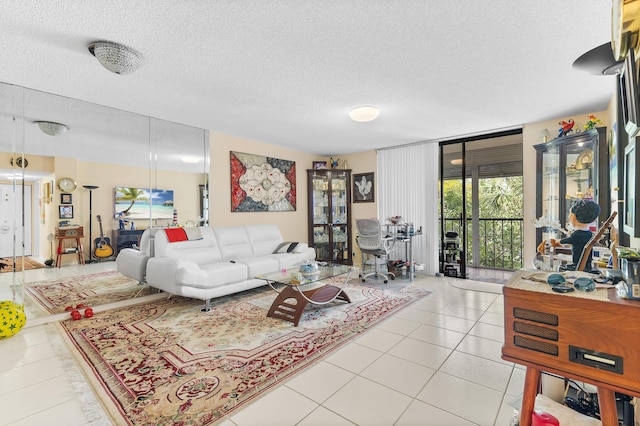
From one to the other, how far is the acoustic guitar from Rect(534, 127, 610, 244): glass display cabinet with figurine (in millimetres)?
4949

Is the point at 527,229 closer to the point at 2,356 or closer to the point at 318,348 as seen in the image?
the point at 318,348

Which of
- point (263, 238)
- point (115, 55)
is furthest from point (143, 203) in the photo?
point (115, 55)

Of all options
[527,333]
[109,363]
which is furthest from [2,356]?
[527,333]

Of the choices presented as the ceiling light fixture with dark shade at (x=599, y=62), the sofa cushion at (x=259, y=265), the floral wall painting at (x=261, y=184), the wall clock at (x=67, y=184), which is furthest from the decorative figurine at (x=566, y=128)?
the wall clock at (x=67, y=184)

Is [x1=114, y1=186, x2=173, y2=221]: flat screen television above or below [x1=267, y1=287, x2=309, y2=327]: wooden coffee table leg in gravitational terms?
above

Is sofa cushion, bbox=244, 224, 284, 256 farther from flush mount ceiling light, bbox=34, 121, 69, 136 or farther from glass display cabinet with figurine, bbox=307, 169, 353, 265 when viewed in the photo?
flush mount ceiling light, bbox=34, 121, 69, 136

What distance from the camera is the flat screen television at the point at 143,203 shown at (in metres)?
3.65

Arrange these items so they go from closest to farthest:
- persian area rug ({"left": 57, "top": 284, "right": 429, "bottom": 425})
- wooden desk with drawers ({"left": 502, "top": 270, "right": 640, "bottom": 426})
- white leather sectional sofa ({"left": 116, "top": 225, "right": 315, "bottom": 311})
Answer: wooden desk with drawers ({"left": 502, "top": 270, "right": 640, "bottom": 426})
persian area rug ({"left": 57, "top": 284, "right": 429, "bottom": 425})
white leather sectional sofa ({"left": 116, "top": 225, "right": 315, "bottom": 311})

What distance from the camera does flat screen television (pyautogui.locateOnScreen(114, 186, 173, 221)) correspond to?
3.65 m

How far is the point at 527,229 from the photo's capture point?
419 cm

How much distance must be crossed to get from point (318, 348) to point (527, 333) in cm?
168

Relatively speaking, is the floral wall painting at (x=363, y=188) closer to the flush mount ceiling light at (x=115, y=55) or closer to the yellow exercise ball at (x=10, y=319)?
the flush mount ceiling light at (x=115, y=55)

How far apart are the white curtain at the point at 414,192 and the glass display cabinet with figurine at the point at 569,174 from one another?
62.0 inches

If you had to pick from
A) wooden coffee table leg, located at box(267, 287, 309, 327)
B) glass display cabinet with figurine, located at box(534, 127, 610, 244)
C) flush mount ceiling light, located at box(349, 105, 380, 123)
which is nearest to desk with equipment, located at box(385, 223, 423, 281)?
glass display cabinet with figurine, located at box(534, 127, 610, 244)
